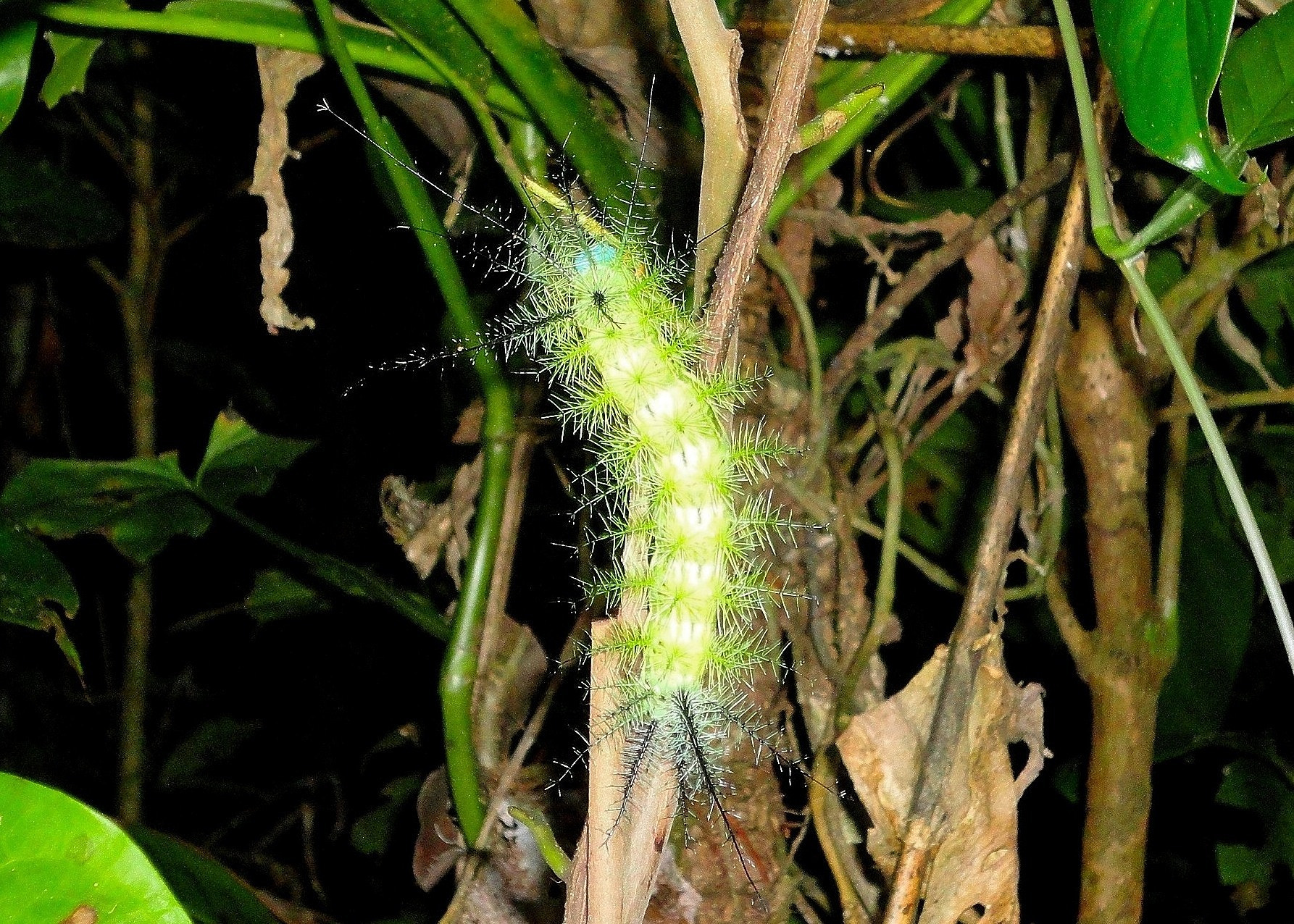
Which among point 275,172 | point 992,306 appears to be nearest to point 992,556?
point 992,306

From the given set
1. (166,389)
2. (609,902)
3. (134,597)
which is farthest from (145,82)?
(609,902)

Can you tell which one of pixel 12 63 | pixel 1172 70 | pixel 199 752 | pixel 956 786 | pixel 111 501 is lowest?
pixel 956 786

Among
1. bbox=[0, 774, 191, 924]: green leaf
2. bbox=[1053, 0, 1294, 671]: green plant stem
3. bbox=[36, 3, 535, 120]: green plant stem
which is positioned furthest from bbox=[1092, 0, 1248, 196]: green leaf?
bbox=[0, 774, 191, 924]: green leaf

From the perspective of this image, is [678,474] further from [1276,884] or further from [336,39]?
[1276,884]

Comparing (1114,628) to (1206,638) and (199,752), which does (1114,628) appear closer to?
(1206,638)

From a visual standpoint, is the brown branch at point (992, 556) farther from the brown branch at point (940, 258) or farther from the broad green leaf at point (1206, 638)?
the broad green leaf at point (1206, 638)

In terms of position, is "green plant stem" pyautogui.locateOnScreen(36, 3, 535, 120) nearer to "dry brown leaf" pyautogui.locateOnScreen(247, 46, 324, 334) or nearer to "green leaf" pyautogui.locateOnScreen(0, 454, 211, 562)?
"dry brown leaf" pyautogui.locateOnScreen(247, 46, 324, 334)
